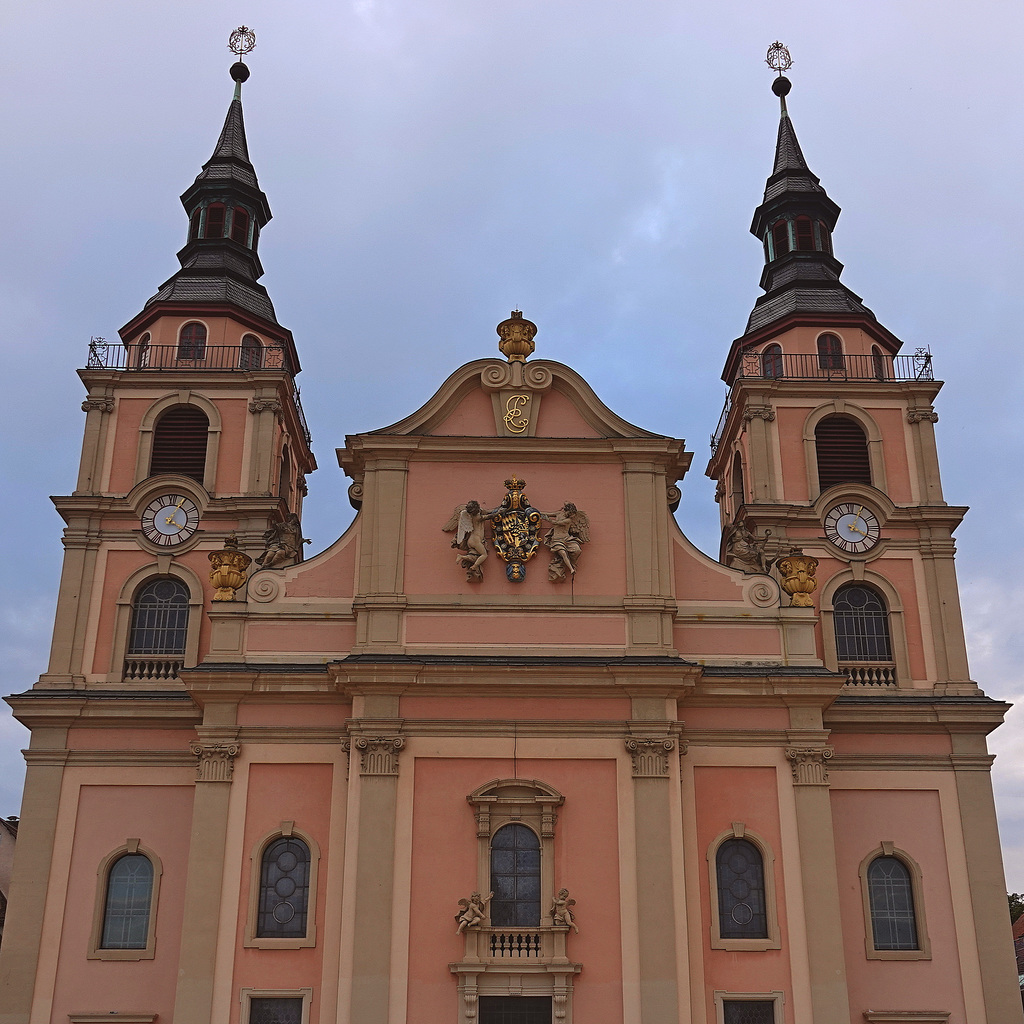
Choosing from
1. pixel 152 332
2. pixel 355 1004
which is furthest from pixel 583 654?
pixel 152 332

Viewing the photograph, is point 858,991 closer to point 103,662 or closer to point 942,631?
point 942,631

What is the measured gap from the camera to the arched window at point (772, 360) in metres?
33.0

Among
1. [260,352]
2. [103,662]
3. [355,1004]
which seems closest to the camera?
[355,1004]

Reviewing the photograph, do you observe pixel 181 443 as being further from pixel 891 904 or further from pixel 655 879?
pixel 891 904

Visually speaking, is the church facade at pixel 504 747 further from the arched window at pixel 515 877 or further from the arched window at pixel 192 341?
the arched window at pixel 192 341

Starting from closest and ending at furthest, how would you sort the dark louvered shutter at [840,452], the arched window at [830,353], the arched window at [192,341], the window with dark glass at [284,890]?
the window with dark glass at [284,890], the dark louvered shutter at [840,452], the arched window at [192,341], the arched window at [830,353]

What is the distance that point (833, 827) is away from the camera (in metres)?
26.7

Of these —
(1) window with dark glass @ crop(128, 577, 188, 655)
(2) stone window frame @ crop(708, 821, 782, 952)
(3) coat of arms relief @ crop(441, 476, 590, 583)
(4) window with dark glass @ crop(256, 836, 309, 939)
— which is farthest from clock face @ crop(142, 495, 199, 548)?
(2) stone window frame @ crop(708, 821, 782, 952)

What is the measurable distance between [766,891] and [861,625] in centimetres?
767

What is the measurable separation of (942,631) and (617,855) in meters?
9.99

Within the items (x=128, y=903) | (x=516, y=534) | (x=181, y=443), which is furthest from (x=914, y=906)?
(x=181, y=443)

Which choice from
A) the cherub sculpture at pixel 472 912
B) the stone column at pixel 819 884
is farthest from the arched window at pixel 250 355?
the stone column at pixel 819 884

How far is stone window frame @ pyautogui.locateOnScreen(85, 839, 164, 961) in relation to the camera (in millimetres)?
25406

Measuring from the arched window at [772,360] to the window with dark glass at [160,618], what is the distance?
15089 millimetres
